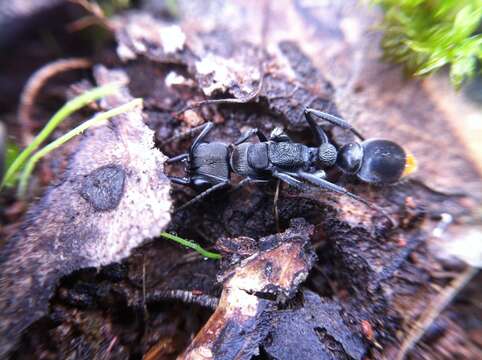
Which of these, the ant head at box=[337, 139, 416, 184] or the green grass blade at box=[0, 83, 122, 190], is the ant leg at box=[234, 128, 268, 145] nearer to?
the ant head at box=[337, 139, 416, 184]

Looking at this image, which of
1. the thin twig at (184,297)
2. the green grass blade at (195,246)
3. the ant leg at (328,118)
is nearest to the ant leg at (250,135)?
the ant leg at (328,118)

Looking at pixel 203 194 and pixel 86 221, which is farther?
pixel 203 194

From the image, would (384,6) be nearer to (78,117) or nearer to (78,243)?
(78,117)

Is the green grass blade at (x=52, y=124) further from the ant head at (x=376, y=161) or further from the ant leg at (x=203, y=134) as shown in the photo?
the ant head at (x=376, y=161)

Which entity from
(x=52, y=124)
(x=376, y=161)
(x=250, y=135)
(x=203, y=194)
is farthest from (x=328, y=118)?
(x=52, y=124)

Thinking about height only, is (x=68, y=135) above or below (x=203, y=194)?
above

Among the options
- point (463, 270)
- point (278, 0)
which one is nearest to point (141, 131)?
point (278, 0)

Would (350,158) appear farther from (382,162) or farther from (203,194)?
(203,194)
